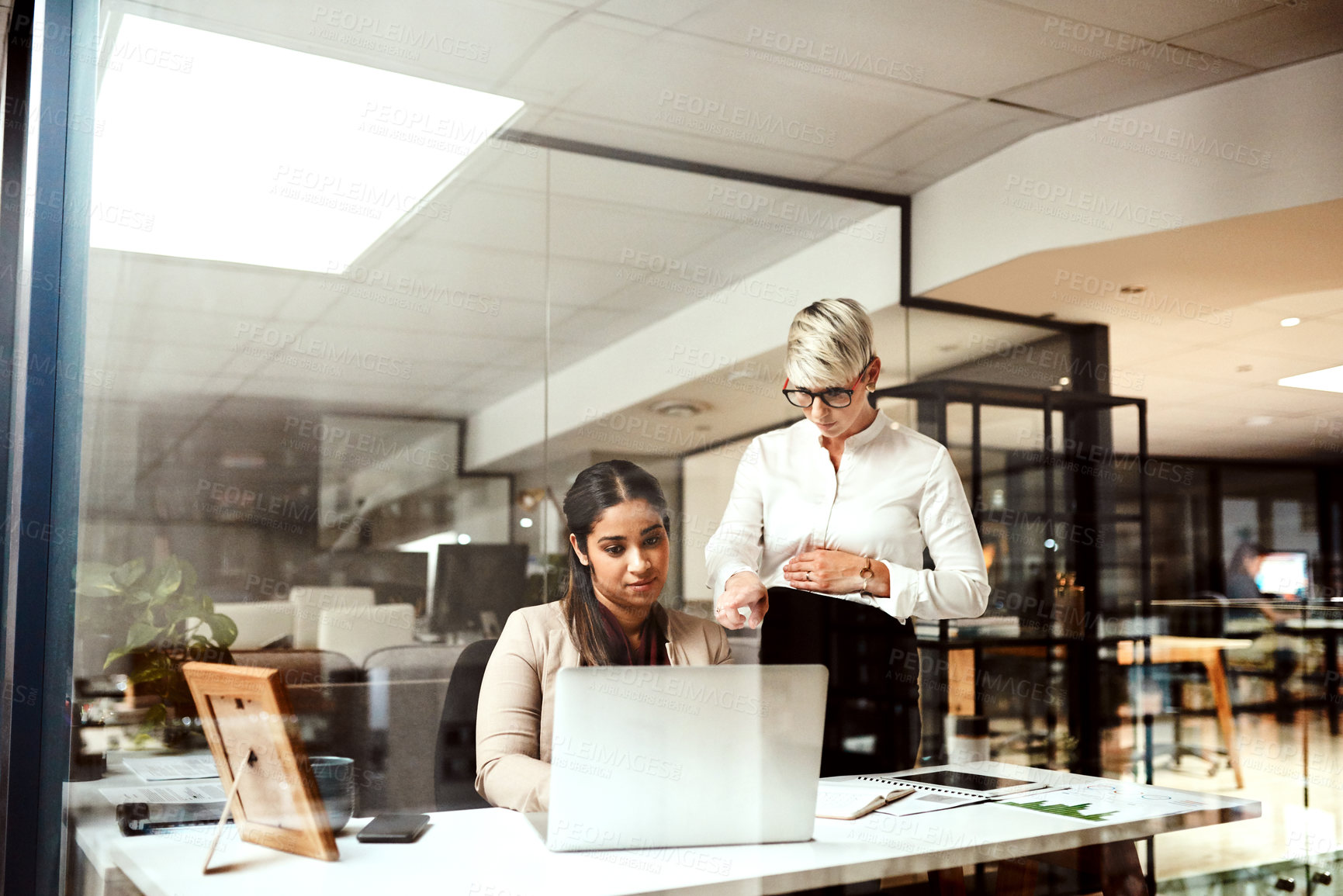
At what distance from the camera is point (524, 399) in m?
1.19

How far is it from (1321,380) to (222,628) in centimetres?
125

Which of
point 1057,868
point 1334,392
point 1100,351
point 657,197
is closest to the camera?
point 1334,392

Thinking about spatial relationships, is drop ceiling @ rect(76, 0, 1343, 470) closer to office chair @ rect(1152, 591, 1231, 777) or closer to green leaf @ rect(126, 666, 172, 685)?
green leaf @ rect(126, 666, 172, 685)

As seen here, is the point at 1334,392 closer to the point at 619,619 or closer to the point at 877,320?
the point at 877,320

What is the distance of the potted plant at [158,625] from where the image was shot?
116 centimetres

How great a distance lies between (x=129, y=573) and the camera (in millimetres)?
1205

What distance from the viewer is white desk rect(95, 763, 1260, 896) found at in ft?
3.31

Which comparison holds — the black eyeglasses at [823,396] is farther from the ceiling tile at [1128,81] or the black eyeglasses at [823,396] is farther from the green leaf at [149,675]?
the green leaf at [149,675]

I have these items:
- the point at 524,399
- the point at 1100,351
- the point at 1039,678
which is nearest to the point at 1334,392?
the point at 1100,351

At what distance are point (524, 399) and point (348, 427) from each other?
0.74ft

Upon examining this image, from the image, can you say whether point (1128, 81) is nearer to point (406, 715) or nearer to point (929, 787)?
point (929, 787)

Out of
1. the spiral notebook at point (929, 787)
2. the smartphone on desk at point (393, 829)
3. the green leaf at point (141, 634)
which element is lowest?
the smartphone on desk at point (393, 829)

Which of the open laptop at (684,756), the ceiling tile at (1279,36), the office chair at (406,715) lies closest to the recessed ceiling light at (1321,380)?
the ceiling tile at (1279,36)

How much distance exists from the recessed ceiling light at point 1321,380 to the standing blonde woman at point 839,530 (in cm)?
37
